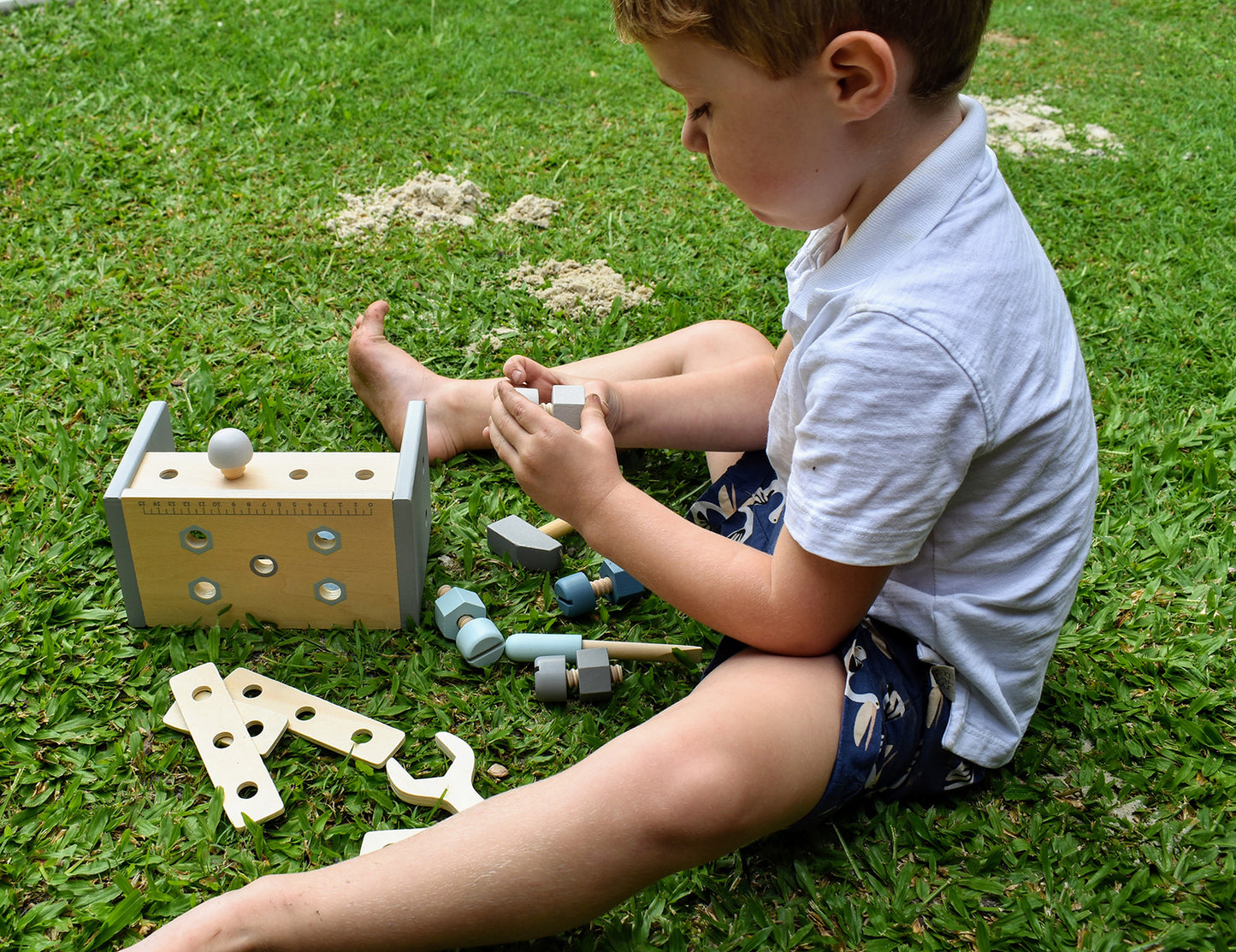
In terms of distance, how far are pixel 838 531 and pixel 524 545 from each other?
0.78m

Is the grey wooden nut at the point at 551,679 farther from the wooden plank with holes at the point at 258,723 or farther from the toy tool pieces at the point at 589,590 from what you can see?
the wooden plank with holes at the point at 258,723

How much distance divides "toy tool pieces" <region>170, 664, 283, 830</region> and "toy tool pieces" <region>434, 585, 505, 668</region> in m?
0.35

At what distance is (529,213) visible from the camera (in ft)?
9.87

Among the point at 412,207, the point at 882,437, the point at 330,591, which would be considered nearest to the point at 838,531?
the point at 882,437

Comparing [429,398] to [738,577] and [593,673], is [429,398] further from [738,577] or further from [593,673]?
[738,577]

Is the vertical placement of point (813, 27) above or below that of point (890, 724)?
above

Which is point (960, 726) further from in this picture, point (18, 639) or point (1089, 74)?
point (1089, 74)

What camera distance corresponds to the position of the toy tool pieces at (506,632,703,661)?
166 centimetres

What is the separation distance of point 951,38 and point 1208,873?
45.1 inches

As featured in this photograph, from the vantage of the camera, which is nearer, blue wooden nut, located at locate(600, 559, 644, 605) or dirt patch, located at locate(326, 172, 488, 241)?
blue wooden nut, located at locate(600, 559, 644, 605)

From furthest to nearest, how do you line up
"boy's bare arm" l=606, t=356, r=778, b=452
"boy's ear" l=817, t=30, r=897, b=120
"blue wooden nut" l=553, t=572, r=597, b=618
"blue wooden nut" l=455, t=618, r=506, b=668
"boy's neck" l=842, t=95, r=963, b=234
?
1. "boy's bare arm" l=606, t=356, r=778, b=452
2. "blue wooden nut" l=553, t=572, r=597, b=618
3. "blue wooden nut" l=455, t=618, r=506, b=668
4. "boy's neck" l=842, t=95, r=963, b=234
5. "boy's ear" l=817, t=30, r=897, b=120

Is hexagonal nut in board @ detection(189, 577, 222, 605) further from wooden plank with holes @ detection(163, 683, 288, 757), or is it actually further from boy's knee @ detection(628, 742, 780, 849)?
boy's knee @ detection(628, 742, 780, 849)

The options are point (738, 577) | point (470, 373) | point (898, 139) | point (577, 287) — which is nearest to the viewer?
point (898, 139)

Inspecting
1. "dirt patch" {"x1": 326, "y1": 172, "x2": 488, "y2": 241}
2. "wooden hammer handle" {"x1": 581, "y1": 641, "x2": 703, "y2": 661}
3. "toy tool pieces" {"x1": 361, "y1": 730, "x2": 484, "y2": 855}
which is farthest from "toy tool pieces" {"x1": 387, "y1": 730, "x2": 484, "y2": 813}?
"dirt patch" {"x1": 326, "y1": 172, "x2": 488, "y2": 241}
